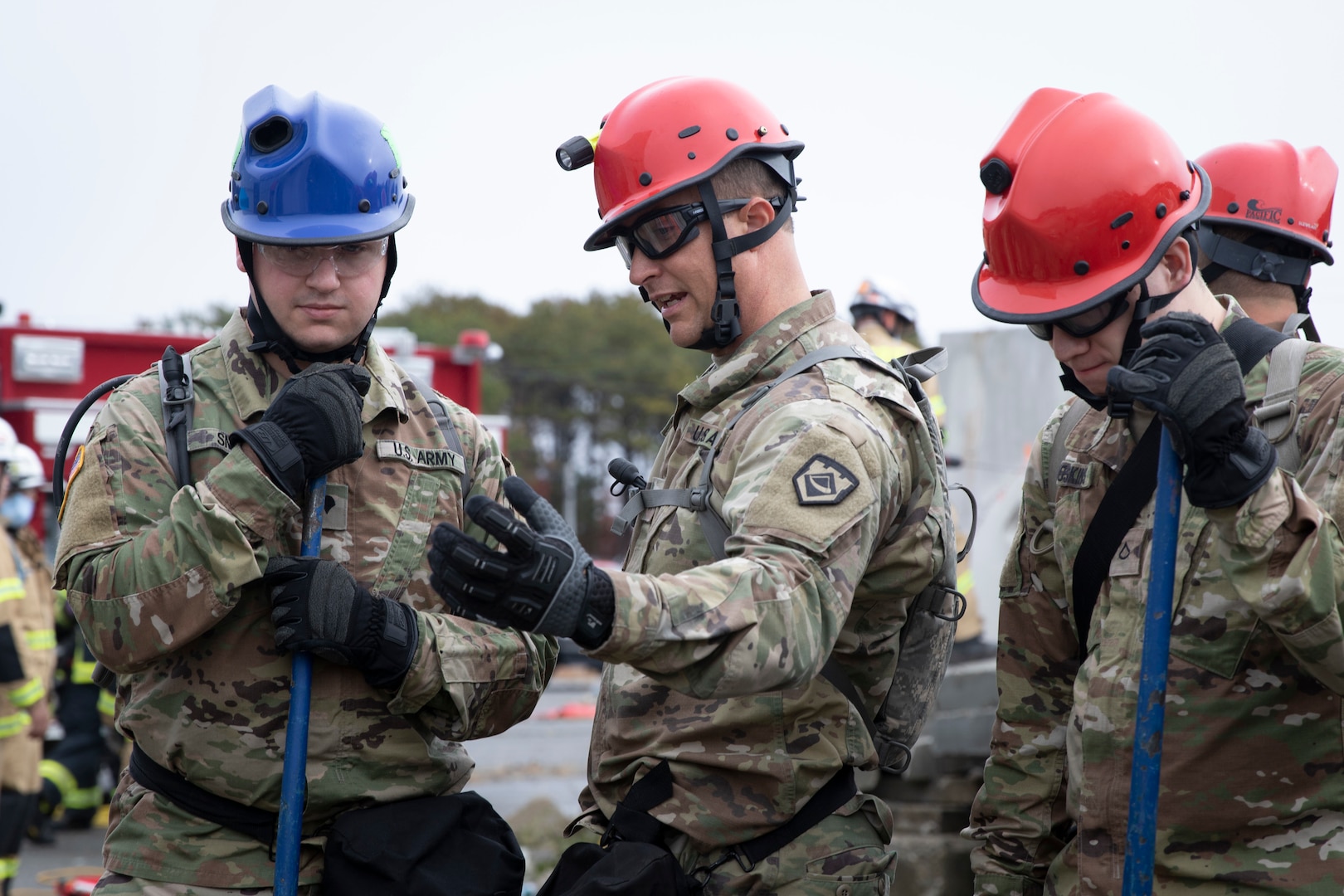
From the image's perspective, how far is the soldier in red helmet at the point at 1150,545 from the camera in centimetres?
237

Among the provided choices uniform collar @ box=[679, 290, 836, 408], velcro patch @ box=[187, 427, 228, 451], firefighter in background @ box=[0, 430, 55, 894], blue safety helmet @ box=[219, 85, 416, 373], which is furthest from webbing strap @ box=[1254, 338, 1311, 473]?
firefighter in background @ box=[0, 430, 55, 894]

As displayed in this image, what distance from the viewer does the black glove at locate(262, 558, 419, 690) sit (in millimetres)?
2877

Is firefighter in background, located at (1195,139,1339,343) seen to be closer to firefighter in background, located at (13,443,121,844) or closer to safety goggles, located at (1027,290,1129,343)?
safety goggles, located at (1027,290,1129,343)

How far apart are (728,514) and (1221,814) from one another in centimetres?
115

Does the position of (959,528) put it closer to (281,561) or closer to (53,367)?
(281,561)

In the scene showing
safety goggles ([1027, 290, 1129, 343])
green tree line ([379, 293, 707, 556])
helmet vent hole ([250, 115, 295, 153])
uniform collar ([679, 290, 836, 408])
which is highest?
helmet vent hole ([250, 115, 295, 153])

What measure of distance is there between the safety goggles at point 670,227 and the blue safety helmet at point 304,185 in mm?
662

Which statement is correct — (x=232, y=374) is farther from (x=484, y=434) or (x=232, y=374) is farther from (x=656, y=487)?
(x=656, y=487)

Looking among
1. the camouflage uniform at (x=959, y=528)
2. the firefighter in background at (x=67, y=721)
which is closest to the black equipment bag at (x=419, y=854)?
the camouflage uniform at (x=959, y=528)

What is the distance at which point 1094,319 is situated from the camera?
2.74m

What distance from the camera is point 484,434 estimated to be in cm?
347

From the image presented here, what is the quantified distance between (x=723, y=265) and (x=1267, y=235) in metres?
1.73

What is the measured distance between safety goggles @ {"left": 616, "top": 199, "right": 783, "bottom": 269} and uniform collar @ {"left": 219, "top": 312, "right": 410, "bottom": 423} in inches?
29.2

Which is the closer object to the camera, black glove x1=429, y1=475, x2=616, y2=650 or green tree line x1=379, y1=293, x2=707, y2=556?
black glove x1=429, y1=475, x2=616, y2=650
